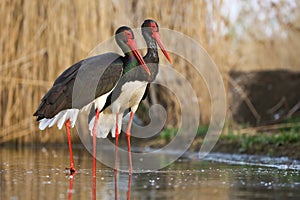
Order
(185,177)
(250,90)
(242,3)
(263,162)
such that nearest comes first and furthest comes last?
(185,177)
(263,162)
(242,3)
(250,90)

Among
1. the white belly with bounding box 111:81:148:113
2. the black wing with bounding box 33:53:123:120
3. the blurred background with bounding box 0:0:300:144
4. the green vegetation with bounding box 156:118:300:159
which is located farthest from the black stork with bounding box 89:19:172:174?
the blurred background with bounding box 0:0:300:144

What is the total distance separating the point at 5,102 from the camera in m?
11.0

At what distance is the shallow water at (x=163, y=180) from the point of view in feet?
15.7

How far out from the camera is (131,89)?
771 centimetres

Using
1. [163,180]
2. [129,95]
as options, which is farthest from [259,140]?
[163,180]

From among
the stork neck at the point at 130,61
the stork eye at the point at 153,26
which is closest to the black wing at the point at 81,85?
the stork neck at the point at 130,61

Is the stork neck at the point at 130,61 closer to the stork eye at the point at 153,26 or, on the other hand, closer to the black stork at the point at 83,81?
the black stork at the point at 83,81

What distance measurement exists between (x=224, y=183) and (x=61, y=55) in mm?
5729

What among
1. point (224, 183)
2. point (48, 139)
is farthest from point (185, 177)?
point (48, 139)

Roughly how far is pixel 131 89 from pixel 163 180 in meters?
2.08

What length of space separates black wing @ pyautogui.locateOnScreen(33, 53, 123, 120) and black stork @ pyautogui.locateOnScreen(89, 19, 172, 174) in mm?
283

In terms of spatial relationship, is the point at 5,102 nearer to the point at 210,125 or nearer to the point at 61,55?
the point at 61,55

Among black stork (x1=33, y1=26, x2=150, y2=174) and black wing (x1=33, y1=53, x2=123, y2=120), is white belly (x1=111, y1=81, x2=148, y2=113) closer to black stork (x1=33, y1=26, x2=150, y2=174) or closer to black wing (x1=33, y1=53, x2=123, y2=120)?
black stork (x1=33, y1=26, x2=150, y2=174)

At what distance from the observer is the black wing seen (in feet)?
22.7
